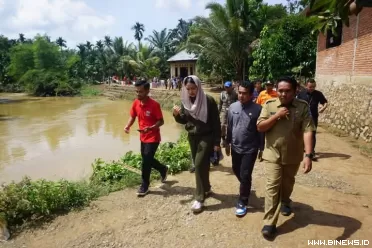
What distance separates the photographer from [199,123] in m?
3.65

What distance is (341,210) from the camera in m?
3.66

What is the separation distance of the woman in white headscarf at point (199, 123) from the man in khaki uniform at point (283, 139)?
2.44 feet

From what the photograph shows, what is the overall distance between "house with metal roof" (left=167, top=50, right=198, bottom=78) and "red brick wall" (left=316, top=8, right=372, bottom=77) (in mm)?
19521

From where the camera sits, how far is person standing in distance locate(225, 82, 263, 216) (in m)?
3.42

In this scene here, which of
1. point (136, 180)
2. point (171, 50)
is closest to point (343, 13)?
point (136, 180)

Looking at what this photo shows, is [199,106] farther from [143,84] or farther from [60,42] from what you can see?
[60,42]

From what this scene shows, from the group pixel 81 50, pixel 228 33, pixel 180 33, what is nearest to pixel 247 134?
pixel 228 33

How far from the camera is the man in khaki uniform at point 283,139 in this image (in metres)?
2.91

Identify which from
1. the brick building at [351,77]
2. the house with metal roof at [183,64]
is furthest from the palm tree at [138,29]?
the brick building at [351,77]

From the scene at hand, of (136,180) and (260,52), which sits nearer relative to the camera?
(136,180)

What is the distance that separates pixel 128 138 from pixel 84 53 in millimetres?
47721

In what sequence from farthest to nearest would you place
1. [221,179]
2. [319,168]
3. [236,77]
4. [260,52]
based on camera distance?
[236,77]
[260,52]
[319,168]
[221,179]

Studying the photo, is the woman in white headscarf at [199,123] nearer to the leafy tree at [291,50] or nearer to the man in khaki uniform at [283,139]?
the man in khaki uniform at [283,139]

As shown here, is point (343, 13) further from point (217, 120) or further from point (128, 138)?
point (128, 138)
